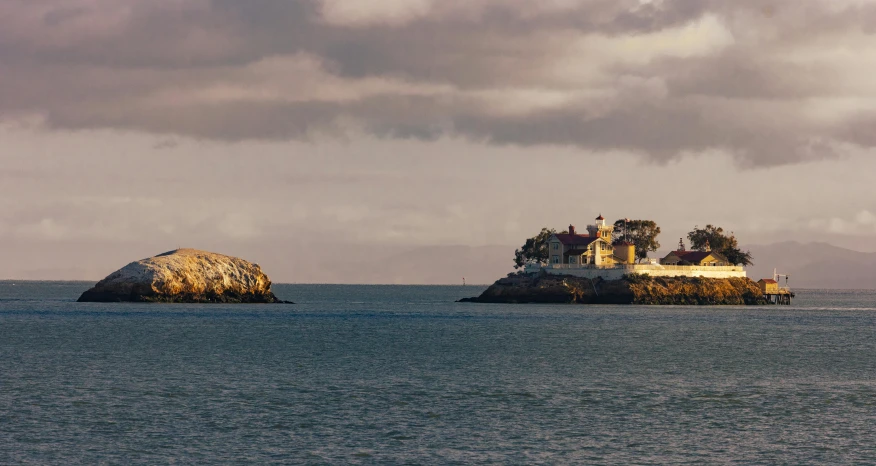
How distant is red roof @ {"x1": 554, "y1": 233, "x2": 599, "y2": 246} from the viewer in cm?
18275

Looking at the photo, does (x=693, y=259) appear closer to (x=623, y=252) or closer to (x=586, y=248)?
(x=623, y=252)

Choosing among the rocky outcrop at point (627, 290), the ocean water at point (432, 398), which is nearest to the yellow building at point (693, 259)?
the rocky outcrop at point (627, 290)

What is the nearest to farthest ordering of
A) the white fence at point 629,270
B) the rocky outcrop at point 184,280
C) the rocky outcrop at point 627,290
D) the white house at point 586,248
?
the rocky outcrop at point 184,280
the rocky outcrop at point 627,290
the white fence at point 629,270
the white house at point 586,248

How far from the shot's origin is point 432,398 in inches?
2020

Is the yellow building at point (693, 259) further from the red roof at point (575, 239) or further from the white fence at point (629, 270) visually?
the red roof at point (575, 239)

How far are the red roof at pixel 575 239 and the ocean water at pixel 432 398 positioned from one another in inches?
3239

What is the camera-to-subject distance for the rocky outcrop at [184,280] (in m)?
163

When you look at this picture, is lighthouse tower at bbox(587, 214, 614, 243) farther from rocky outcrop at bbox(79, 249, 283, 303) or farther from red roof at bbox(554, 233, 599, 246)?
rocky outcrop at bbox(79, 249, 283, 303)

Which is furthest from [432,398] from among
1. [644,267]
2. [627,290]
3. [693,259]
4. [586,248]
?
[693,259]

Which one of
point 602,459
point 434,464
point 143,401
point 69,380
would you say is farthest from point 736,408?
point 69,380

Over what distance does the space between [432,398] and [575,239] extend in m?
136

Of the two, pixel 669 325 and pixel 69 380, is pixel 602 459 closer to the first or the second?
pixel 69 380

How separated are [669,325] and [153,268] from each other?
83431 millimetres

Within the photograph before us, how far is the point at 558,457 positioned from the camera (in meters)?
37.2
